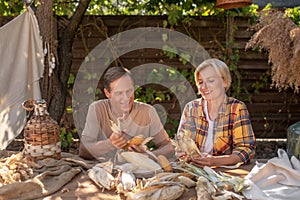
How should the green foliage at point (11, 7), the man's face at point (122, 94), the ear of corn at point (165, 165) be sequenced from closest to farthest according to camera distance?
the ear of corn at point (165, 165)
the man's face at point (122, 94)
the green foliage at point (11, 7)

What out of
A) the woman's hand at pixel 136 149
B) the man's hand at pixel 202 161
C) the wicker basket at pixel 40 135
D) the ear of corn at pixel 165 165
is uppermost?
the wicker basket at pixel 40 135

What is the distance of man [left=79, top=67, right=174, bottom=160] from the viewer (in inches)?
73.9

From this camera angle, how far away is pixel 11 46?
9.96 ft

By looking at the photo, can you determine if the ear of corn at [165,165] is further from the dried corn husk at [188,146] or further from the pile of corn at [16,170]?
the pile of corn at [16,170]

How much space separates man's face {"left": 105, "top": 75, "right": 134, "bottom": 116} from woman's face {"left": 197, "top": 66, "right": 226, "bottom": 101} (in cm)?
36

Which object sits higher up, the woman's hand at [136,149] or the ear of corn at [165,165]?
the woman's hand at [136,149]

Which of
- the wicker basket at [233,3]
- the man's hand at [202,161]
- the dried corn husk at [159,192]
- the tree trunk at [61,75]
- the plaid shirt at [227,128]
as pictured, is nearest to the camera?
the dried corn husk at [159,192]

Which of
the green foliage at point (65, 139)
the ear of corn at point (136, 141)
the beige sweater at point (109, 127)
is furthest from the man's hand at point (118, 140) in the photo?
the green foliage at point (65, 139)

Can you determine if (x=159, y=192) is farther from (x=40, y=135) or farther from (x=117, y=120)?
(x=117, y=120)

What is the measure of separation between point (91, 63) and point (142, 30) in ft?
2.15

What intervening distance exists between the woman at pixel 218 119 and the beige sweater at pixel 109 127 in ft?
0.51

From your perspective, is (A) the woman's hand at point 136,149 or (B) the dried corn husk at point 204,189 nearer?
(B) the dried corn husk at point 204,189

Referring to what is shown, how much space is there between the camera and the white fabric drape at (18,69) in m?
3.02

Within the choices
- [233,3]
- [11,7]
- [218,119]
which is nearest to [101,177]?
[218,119]
